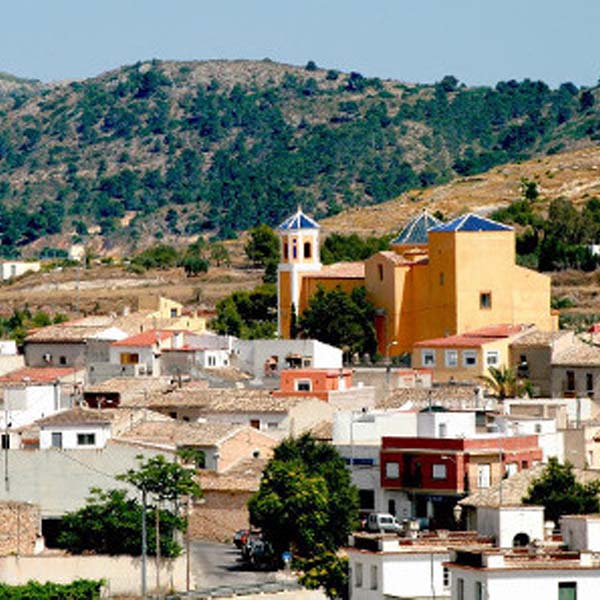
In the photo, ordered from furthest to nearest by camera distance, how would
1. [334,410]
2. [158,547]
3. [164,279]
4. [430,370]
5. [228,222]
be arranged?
[228,222] → [164,279] → [430,370] → [334,410] → [158,547]

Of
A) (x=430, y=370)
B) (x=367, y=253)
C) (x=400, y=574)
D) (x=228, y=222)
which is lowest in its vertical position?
(x=400, y=574)

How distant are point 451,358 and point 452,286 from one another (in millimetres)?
7674

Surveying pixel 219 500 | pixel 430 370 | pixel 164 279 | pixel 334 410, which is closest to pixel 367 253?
pixel 164 279

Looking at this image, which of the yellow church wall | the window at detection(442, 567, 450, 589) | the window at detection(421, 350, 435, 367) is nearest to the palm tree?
the window at detection(421, 350, 435, 367)

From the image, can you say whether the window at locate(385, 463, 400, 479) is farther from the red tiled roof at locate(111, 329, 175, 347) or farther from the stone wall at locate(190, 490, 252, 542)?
the red tiled roof at locate(111, 329, 175, 347)

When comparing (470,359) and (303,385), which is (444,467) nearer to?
(303,385)

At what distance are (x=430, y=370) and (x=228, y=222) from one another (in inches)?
4974

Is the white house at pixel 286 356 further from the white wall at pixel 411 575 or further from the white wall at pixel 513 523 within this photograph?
the white wall at pixel 411 575

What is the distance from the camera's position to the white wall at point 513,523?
1703 inches

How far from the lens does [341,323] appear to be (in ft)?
265

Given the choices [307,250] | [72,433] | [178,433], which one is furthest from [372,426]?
[307,250]

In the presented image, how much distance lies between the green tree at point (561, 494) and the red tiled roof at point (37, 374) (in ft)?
87.3

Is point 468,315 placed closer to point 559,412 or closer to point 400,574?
point 559,412

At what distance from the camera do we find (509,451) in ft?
181
